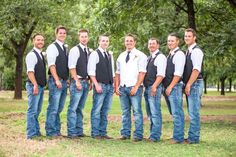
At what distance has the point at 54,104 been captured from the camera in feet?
35.2

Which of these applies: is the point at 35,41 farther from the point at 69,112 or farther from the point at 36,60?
the point at 69,112

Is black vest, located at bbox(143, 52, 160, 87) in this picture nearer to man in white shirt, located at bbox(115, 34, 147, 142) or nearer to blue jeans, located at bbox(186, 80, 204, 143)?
man in white shirt, located at bbox(115, 34, 147, 142)

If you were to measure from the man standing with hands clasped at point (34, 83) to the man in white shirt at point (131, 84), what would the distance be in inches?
68.6

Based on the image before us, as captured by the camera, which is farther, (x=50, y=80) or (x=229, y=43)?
(x=229, y=43)

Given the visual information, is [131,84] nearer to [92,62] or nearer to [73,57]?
[92,62]

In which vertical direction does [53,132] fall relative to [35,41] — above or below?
below

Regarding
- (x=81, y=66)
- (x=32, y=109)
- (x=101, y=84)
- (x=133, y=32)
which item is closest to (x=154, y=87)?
(x=101, y=84)

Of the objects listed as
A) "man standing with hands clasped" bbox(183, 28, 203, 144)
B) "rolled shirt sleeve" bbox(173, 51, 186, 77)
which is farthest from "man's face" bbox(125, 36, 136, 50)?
"man standing with hands clasped" bbox(183, 28, 203, 144)

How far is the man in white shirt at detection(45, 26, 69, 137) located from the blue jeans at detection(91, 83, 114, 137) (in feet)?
2.50

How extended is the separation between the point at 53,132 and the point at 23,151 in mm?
1854

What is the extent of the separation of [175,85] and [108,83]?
1572mm

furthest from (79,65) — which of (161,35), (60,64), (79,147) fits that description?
(161,35)

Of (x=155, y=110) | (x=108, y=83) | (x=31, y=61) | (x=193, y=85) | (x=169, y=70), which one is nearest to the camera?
(x=193, y=85)

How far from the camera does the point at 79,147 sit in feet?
31.2
